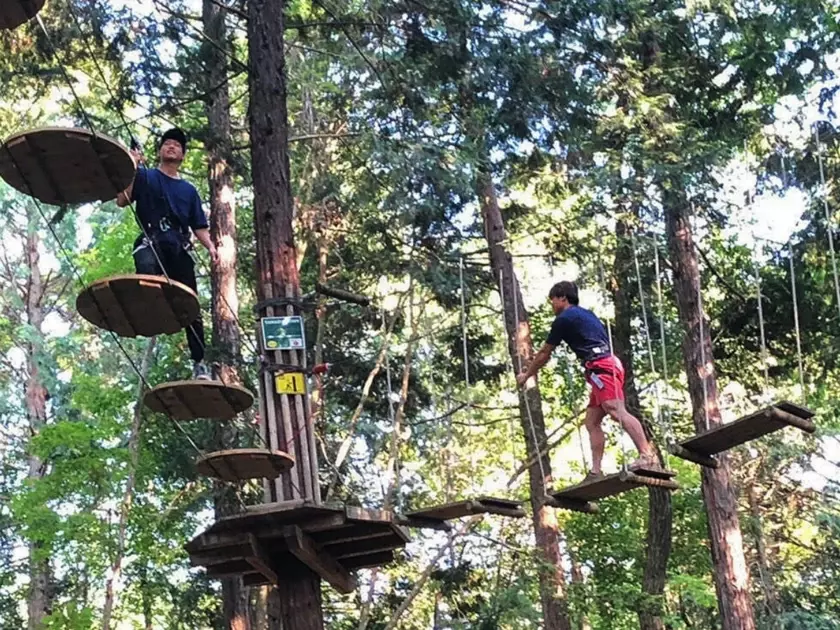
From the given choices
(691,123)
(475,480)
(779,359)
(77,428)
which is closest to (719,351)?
(779,359)

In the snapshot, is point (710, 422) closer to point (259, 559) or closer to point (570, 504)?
point (570, 504)

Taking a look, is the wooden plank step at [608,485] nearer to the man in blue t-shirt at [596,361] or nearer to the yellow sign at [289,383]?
the man in blue t-shirt at [596,361]

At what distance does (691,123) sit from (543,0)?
1.74 metres

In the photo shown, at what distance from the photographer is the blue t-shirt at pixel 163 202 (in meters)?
4.71

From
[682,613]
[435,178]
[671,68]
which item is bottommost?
[682,613]

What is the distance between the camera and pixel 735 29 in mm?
8961

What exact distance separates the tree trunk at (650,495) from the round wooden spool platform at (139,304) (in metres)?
6.49

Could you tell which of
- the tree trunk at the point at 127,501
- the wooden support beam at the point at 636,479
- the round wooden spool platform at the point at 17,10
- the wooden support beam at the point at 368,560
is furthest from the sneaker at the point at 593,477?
the tree trunk at the point at 127,501

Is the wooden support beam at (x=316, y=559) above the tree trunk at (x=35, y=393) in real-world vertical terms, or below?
below

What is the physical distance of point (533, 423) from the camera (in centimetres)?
1027

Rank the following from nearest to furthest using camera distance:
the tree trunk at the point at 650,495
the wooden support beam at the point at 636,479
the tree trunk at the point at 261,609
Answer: the wooden support beam at the point at 636,479, the tree trunk at the point at 650,495, the tree trunk at the point at 261,609

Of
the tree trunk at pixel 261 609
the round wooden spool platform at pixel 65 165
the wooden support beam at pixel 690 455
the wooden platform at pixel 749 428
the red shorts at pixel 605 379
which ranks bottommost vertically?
the tree trunk at pixel 261 609

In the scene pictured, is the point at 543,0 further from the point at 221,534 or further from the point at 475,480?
the point at 475,480

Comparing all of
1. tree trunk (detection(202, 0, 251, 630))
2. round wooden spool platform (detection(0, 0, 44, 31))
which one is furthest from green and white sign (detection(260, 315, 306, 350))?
round wooden spool platform (detection(0, 0, 44, 31))
